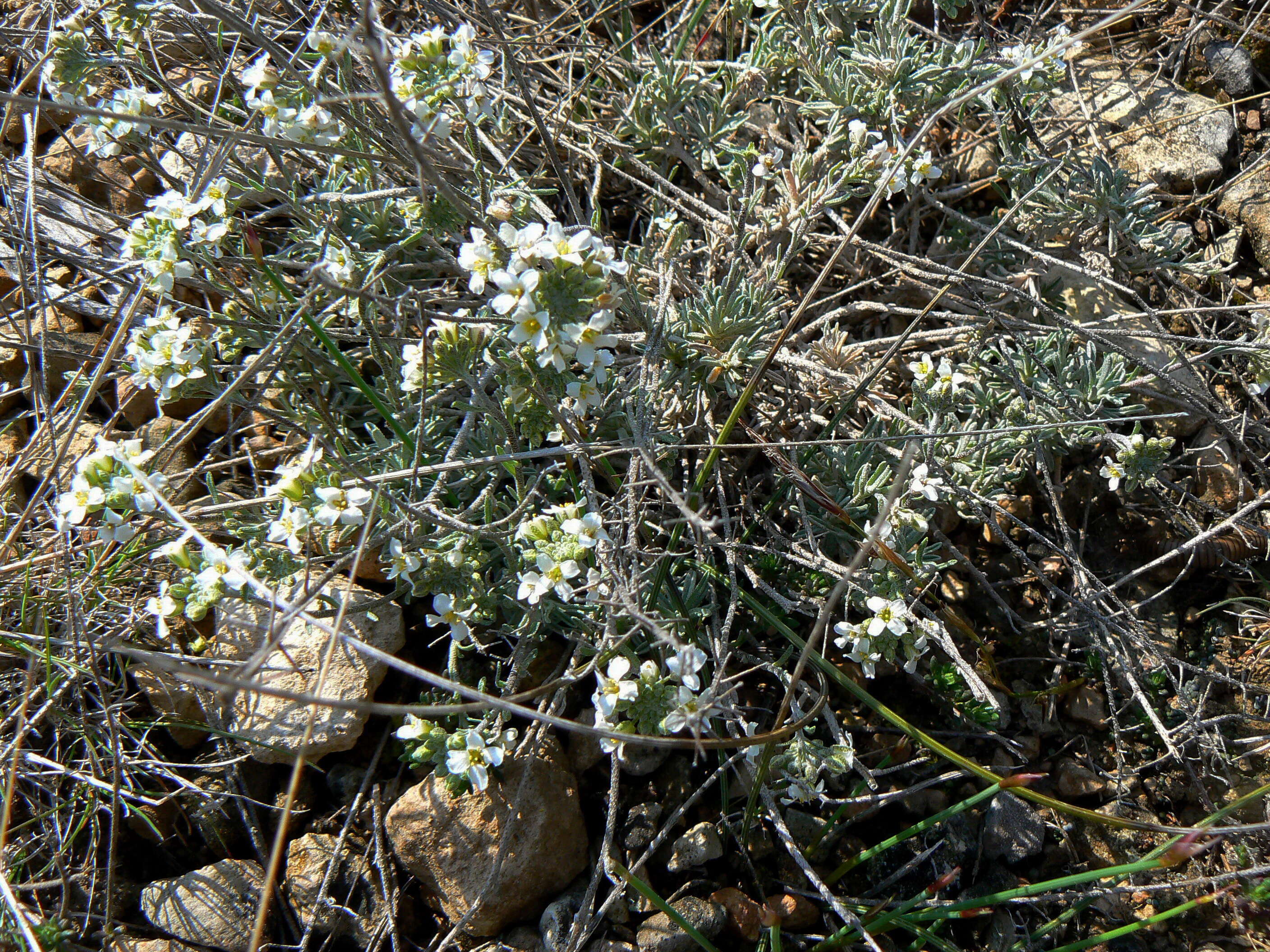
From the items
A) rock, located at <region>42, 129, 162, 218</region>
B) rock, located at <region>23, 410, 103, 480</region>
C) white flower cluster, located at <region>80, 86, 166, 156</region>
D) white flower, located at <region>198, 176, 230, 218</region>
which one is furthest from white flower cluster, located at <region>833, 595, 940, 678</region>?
rock, located at <region>42, 129, 162, 218</region>

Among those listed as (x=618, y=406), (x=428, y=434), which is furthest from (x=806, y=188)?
(x=428, y=434)

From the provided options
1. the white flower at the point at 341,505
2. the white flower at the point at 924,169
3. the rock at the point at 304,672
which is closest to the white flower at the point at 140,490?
the white flower at the point at 341,505

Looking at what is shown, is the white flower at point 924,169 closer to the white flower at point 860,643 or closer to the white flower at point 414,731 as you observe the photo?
the white flower at point 860,643

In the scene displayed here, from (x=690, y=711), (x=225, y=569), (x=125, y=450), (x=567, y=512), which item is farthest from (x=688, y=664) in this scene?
(x=125, y=450)

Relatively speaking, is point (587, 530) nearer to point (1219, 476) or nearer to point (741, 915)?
point (741, 915)

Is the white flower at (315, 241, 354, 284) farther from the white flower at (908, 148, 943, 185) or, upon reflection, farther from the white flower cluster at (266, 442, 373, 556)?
the white flower at (908, 148, 943, 185)
